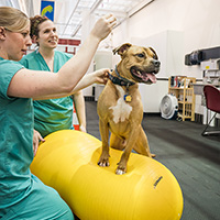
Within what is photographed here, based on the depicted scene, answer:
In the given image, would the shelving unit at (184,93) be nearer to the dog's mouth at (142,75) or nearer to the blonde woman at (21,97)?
the dog's mouth at (142,75)

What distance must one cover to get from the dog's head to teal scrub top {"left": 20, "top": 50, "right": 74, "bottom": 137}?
74 cm

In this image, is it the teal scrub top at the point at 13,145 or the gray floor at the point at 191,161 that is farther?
the gray floor at the point at 191,161

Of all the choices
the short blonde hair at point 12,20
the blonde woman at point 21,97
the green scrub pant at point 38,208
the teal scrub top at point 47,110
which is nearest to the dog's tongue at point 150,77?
the blonde woman at point 21,97

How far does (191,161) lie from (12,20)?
8.25 ft

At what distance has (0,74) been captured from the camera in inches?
32.6

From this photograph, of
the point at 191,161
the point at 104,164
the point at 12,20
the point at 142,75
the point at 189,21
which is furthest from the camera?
the point at 189,21

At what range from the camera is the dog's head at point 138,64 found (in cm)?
111

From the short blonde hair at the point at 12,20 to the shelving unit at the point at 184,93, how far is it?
203 inches

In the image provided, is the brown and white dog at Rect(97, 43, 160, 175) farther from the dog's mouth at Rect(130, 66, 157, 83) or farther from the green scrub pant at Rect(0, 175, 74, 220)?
the green scrub pant at Rect(0, 175, 74, 220)

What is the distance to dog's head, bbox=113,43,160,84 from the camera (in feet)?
3.65

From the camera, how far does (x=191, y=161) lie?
9.13 feet

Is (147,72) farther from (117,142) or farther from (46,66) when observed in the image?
(46,66)

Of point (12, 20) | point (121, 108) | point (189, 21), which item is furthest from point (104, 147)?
point (189, 21)

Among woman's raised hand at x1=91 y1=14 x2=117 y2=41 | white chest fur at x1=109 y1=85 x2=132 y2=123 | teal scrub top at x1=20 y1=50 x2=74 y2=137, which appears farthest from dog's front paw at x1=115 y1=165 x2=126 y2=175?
teal scrub top at x1=20 y1=50 x2=74 y2=137
